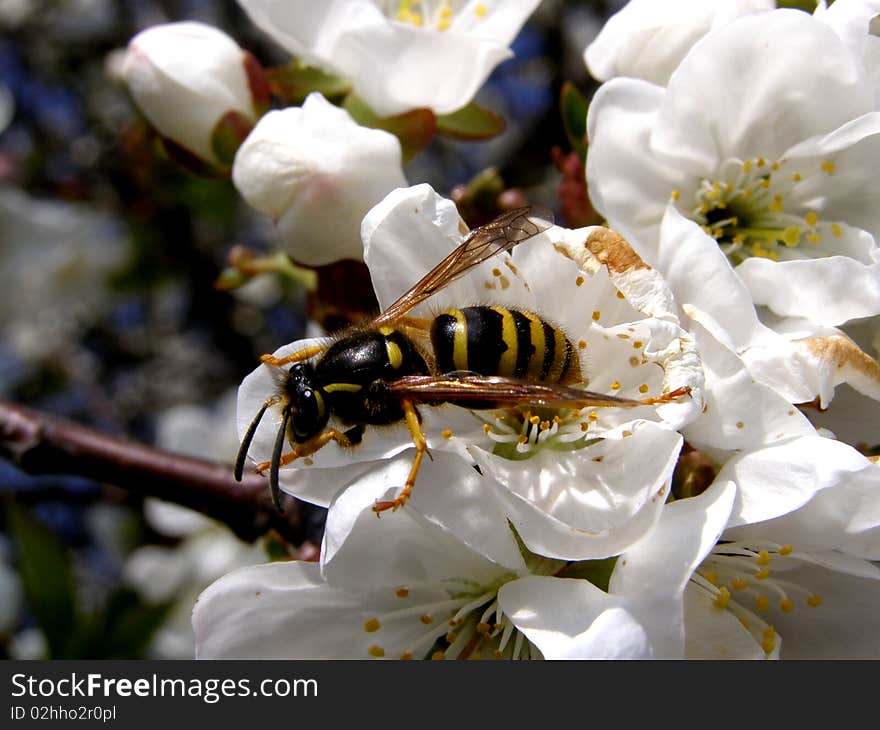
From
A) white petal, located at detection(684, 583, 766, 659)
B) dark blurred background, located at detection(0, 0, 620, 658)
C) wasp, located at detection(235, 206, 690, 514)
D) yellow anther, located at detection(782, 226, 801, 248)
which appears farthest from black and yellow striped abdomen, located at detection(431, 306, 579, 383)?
dark blurred background, located at detection(0, 0, 620, 658)

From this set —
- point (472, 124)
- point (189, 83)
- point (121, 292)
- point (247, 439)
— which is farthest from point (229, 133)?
point (121, 292)

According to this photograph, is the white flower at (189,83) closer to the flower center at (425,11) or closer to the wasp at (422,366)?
the flower center at (425,11)

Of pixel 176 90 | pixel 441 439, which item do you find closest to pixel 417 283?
pixel 441 439

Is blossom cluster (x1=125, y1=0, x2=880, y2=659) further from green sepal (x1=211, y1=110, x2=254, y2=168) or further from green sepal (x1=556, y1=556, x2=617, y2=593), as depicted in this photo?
green sepal (x1=211, y1=110, x2=254, y2=168)

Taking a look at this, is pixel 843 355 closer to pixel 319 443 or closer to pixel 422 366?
pixel 422 366

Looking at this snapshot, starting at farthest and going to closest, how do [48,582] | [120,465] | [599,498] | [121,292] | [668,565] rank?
1. [121,292]
2. [48,582]
3. [120,465]
4. [599,498]
5. [668,565]
